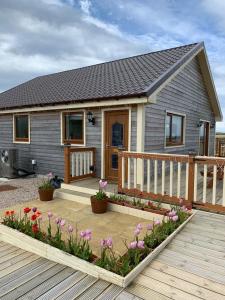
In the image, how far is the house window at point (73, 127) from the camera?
23.4ft

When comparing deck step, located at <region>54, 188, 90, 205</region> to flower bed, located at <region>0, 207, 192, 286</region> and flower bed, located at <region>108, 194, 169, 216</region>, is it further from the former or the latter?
flower bed, located at <region>0, 207, 192, 286</region>

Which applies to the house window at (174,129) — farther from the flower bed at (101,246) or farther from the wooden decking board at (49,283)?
the wooden decking board at (49,283)

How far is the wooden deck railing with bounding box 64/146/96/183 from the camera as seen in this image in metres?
5.96

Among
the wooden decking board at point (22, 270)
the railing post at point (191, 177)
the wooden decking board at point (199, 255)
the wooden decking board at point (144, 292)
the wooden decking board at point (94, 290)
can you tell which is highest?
the railing post at point (191, 177)

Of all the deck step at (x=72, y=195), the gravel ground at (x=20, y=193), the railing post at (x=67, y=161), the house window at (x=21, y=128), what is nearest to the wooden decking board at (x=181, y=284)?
the deck step at (x=72, y=195)

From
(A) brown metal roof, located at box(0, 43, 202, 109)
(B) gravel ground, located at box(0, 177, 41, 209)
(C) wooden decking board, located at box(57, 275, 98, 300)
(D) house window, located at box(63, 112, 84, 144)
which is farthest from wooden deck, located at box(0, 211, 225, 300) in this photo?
(D) house window, located at box(63, 112, 84, 144)

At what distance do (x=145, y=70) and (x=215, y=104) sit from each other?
5.42m

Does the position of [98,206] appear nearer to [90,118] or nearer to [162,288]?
[162,288]

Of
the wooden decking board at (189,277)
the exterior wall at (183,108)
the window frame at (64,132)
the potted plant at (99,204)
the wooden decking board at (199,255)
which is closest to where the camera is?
the wooden decking board at (189,277)

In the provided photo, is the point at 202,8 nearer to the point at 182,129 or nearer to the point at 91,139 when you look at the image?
the point at 182,129

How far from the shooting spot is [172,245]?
3.02 metres

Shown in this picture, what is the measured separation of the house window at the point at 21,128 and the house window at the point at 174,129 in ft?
16.5

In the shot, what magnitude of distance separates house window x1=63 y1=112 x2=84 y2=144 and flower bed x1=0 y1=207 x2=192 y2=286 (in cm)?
402

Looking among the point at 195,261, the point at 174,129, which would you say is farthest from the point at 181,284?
the point at 174,129
